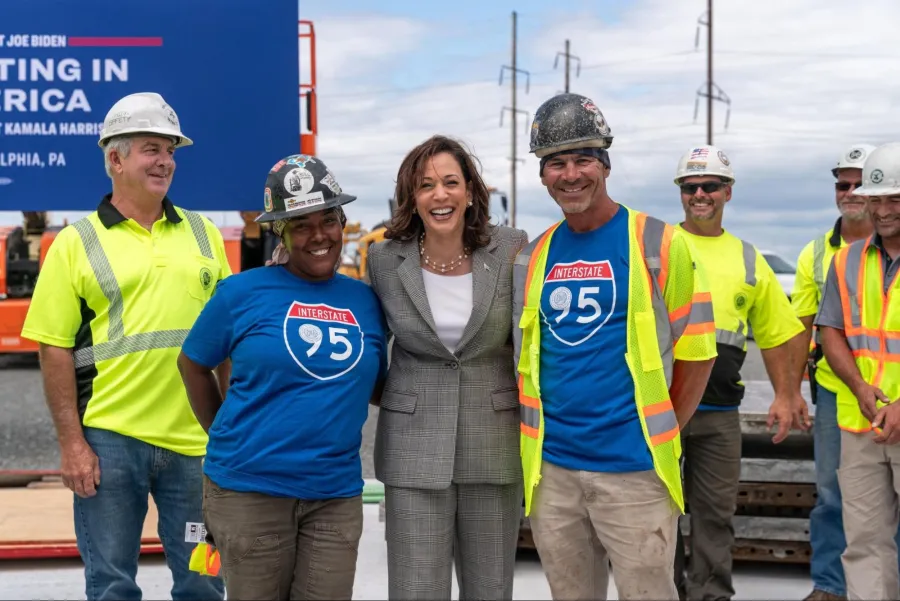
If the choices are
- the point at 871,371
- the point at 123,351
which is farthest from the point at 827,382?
the point at 123,351

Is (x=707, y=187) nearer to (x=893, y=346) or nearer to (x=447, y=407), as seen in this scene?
(x=893, y=346)

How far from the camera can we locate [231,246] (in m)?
10.4

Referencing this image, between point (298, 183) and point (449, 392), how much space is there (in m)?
0.87

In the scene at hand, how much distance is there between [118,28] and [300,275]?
604 cm

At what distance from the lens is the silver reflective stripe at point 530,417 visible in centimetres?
331

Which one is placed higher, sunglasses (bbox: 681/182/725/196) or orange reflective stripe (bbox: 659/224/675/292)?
sunglasses (bbox: 681/182/725/196)

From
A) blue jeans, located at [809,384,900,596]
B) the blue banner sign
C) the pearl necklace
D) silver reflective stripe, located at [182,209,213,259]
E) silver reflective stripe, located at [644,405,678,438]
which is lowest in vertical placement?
blue jeans, located at [809,384,900,596]

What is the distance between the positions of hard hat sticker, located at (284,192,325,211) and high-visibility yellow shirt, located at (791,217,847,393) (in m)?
2.96

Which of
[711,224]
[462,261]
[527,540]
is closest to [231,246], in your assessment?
[527,540]

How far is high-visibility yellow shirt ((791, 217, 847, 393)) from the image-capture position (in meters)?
5.14

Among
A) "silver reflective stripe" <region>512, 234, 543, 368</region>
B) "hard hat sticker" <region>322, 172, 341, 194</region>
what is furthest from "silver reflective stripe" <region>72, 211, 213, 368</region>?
"silver reflective stripe" <region>512, 234, 543, 368</region>

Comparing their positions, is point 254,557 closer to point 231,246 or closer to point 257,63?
point 257,63

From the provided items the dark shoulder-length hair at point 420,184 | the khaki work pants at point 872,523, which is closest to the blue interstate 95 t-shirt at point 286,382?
the dark shoulder-length hair at point 420,184

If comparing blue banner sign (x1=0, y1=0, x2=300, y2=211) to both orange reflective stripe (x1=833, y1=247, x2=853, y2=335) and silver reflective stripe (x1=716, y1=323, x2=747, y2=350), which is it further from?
orange reflective stripe (x1=833, y1=247, x2=853, y2=335)
